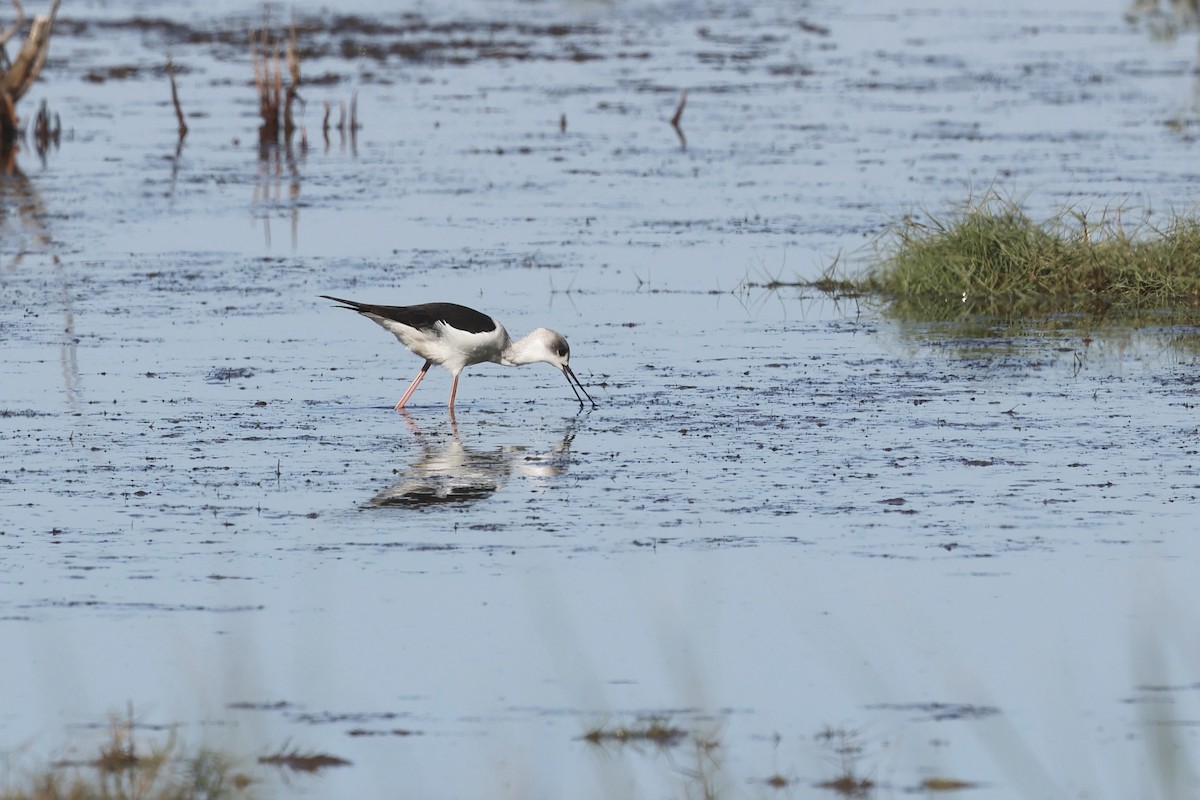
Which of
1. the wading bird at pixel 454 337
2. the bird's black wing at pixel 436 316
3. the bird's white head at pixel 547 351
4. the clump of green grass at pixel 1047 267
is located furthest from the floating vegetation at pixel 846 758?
the clump of green grass at pixel 1047 267

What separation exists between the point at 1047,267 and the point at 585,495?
21.9 ft

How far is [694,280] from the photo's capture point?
17.5 m

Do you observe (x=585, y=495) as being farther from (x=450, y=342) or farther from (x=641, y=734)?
(x=641, y=734)

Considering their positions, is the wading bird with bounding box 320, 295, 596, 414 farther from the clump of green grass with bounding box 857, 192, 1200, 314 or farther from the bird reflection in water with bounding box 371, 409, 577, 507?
the clump of green grass with bounding box 857, 192, 1200, 314

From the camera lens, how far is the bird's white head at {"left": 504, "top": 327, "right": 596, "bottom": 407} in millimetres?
12688

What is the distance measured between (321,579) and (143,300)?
8126 millimetres

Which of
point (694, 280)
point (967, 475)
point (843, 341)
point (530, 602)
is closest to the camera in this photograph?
point (530, 602)

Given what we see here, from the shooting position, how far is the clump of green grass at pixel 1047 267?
15938mm

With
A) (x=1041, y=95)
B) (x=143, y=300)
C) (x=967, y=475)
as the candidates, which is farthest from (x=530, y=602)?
(x=1041, y=95)

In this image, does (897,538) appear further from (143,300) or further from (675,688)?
(143,300)

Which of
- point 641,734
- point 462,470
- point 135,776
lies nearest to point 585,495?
point 462,470

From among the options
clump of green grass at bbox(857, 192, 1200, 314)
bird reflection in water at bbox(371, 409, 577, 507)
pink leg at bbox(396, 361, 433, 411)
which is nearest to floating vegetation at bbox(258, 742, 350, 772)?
bird reflection in water at bbox(371, 409, 577, 507)

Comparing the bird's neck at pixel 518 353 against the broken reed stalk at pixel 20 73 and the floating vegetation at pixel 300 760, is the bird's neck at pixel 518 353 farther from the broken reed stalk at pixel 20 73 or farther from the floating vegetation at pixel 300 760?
the broken reed stalk at pixel 20 73

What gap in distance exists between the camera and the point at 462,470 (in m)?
11.0
